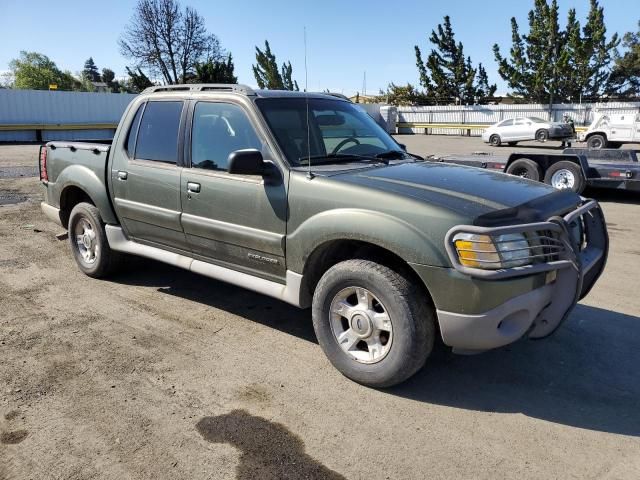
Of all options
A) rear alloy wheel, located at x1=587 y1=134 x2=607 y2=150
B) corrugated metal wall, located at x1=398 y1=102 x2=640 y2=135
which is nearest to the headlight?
rear alloy wheel, located at x1=587 y1=134 x2=607 y2=150

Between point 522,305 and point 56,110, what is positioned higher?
point 56,110

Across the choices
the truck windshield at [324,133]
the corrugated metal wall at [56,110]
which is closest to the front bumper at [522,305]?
the truck windshield at [324,133]

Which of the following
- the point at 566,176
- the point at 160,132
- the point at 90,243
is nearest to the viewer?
the point at 160,132

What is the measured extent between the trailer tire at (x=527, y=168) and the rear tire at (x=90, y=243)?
7.79 m

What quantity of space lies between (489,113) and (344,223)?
41.7 meters

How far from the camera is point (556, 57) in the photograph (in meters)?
44.6

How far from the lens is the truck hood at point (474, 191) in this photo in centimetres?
318

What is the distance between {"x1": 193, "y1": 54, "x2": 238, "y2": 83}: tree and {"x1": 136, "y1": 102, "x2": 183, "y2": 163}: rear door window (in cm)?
4361

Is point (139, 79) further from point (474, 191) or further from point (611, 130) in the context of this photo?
point (474, 191)

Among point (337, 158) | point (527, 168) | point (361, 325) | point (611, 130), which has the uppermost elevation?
point (611, 130)

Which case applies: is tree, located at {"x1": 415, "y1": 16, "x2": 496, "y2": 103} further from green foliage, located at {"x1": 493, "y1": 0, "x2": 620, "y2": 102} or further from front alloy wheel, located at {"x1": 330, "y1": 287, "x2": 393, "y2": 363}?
front alloy wheel, located at {"x1": 330, "y1": 287, "x2": 393, "y2": 363}

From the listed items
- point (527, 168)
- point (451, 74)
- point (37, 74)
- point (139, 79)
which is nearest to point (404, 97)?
point (451, 74)

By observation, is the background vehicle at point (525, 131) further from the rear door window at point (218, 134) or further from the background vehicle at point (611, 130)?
Answer: the rear door window at point (218, 134)

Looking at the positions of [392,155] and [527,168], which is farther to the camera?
[527,168]
